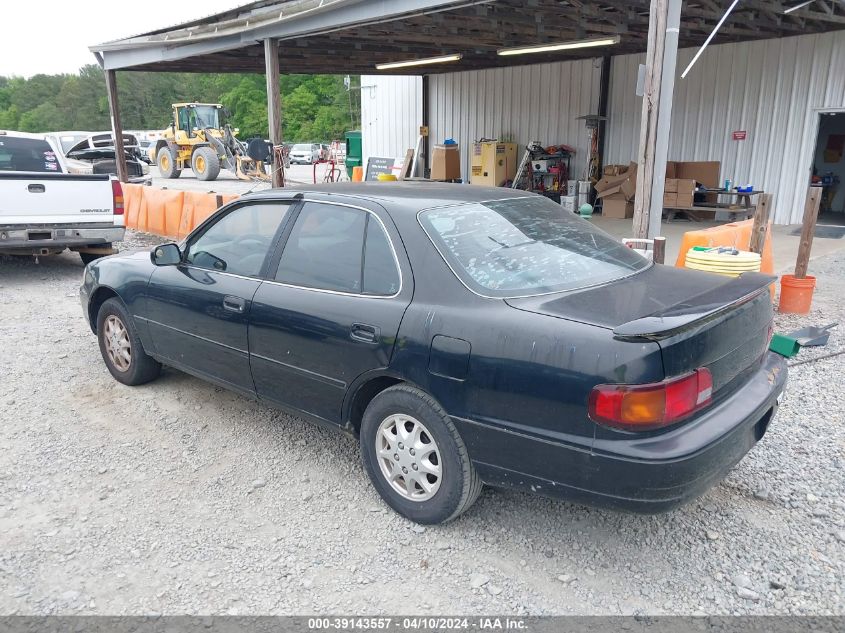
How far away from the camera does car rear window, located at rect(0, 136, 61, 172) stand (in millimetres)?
9219

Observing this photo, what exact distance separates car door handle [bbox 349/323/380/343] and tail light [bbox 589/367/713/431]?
3.50 feet

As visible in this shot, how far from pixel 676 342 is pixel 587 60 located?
15.7 meters

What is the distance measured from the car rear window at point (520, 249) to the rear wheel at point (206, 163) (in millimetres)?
24030

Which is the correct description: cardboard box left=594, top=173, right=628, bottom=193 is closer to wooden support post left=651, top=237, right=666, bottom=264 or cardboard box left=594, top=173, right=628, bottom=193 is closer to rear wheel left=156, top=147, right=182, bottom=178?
wooden support post left=651, top=237, right=666, bottom=264

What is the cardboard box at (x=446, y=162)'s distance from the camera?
61.2ft

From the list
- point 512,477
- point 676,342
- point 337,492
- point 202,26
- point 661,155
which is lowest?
point 337,492

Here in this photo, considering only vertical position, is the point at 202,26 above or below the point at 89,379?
above

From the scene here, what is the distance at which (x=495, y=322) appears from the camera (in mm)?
2666

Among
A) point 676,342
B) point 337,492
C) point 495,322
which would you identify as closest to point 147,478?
point 337,492

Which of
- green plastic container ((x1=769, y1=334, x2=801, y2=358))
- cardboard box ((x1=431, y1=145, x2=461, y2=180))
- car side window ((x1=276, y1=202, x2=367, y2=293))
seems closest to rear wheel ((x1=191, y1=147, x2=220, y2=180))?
cardboard box ((x1=431, y1=145, x2=461, y2=180))

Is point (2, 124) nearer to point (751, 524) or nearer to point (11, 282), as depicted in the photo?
point (11, 282)

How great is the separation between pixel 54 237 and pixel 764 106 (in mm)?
13422

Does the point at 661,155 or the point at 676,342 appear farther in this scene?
the point at 661,155

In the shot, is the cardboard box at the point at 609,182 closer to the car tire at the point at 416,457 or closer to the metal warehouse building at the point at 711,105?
the metal warehouse building at the point at 711,105
